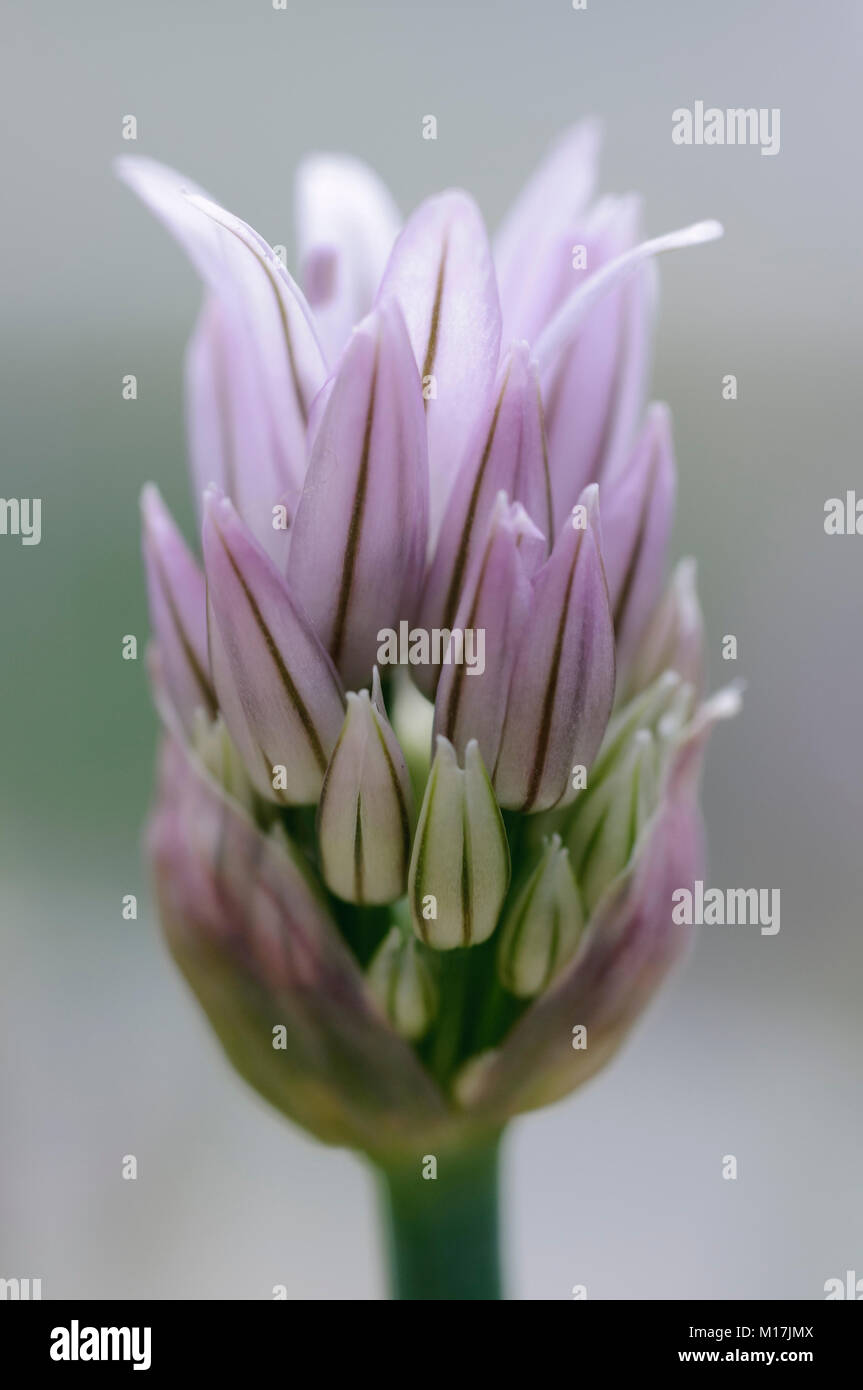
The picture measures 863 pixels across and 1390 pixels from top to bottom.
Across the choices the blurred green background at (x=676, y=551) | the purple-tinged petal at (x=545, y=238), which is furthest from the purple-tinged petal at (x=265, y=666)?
the blurred green background at (x=676, y=551)

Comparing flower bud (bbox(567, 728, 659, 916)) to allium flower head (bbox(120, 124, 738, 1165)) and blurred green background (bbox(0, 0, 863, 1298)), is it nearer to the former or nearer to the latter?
allium flower head (bbox(120, 124, 738, 1165))

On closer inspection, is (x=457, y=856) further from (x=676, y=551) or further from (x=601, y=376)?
(x=676, y=551)

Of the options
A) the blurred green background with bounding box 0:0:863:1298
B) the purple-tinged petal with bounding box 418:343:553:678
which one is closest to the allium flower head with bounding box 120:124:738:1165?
the purple-tinged petal with bounding box 418:343:553:678

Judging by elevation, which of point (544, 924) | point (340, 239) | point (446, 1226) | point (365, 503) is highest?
point (340, 239)

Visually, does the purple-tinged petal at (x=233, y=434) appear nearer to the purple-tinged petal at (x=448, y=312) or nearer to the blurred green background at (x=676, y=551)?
the purple-tinged petal at (x=448, y=312)

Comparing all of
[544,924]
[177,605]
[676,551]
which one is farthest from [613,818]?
[676,551]

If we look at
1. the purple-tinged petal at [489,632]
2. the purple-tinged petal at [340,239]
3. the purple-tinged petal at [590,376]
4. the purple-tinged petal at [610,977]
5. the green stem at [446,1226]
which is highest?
the purple-tinged petal at [340,239]
